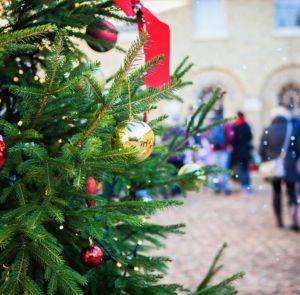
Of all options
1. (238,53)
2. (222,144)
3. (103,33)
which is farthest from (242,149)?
(103,33)

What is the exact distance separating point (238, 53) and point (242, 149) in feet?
23.0

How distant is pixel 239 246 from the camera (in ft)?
18.9

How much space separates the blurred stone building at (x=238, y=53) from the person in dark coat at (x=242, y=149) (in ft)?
19.4

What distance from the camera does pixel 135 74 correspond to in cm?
133

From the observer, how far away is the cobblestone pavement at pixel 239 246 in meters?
4.54

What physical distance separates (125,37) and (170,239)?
1029 cm

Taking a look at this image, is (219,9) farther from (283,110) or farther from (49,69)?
(49,69)

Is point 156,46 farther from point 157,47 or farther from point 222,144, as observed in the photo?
point 222,144

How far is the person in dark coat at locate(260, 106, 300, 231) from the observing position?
6094 millimetres

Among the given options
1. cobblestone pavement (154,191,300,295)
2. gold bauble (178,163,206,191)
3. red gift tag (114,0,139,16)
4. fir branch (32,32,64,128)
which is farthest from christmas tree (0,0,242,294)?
cobblestone pavement (154,191,300,295)

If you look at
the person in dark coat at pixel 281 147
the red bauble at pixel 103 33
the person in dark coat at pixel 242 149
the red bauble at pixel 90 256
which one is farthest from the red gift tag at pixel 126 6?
the person in dark coat at pixel 242 149

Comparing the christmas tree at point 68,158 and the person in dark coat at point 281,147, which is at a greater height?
the christmas tree at point 68,158

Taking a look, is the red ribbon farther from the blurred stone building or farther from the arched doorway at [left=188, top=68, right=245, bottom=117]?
the arched doorway at [left=188, top=68, right=245, bottom=117]

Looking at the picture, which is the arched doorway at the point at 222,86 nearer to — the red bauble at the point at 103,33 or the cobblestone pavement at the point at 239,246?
the cobblestone pavement at the point at 239,246
